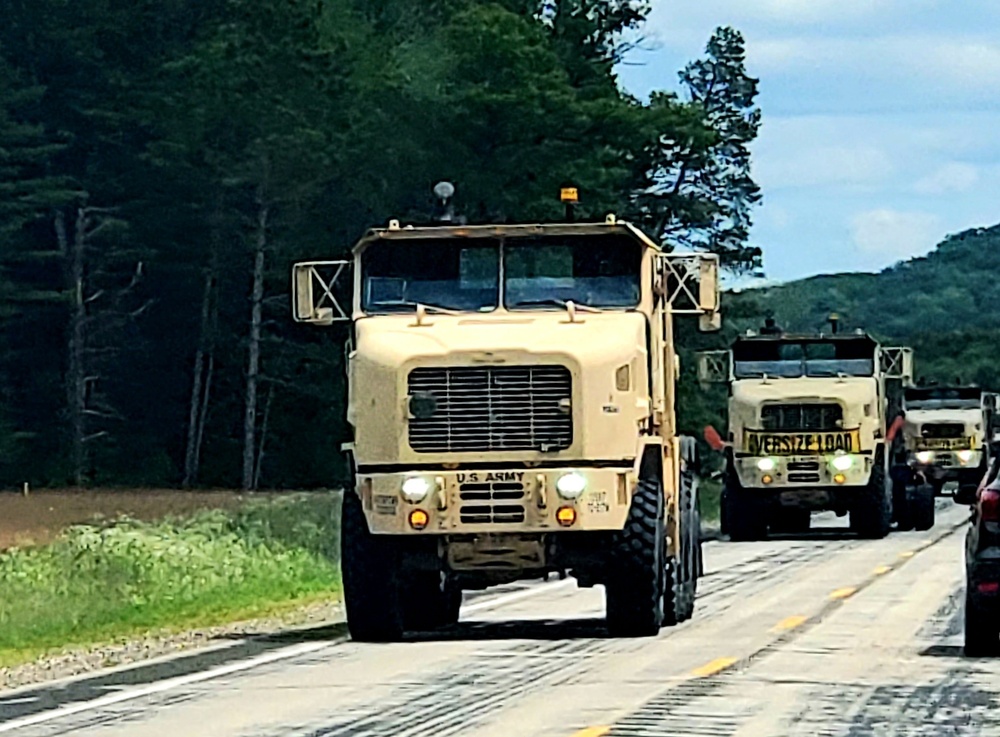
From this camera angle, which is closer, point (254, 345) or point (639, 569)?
point (639, 569)

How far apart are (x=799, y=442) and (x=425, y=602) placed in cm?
1874

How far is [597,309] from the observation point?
2023 centimetres

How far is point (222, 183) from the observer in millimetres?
63969

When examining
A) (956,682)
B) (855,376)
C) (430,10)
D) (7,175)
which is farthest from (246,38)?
(956,682)

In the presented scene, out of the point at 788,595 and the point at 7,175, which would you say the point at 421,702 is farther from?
the point at 7,175

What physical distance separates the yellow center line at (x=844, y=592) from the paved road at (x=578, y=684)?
109 cm

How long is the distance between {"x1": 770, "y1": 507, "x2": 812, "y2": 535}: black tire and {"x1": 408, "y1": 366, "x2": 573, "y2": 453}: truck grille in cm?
2247

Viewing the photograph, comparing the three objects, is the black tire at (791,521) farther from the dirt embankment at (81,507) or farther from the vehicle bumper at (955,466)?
the dirt embankment at (81,507)

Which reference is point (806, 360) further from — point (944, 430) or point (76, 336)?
point (76, 336)

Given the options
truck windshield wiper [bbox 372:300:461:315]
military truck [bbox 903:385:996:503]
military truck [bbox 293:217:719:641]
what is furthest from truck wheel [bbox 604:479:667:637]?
military truck [bbox 903:385:996:503]

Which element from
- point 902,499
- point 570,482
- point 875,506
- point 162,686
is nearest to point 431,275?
point 570,482

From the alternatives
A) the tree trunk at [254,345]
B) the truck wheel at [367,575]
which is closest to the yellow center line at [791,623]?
the truck wheel at [367,575]

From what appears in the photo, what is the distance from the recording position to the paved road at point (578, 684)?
13930 mm

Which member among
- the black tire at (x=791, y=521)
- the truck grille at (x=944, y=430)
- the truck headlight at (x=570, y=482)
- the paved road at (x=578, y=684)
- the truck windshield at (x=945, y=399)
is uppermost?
the truck windshield at (x=945, y=399)
